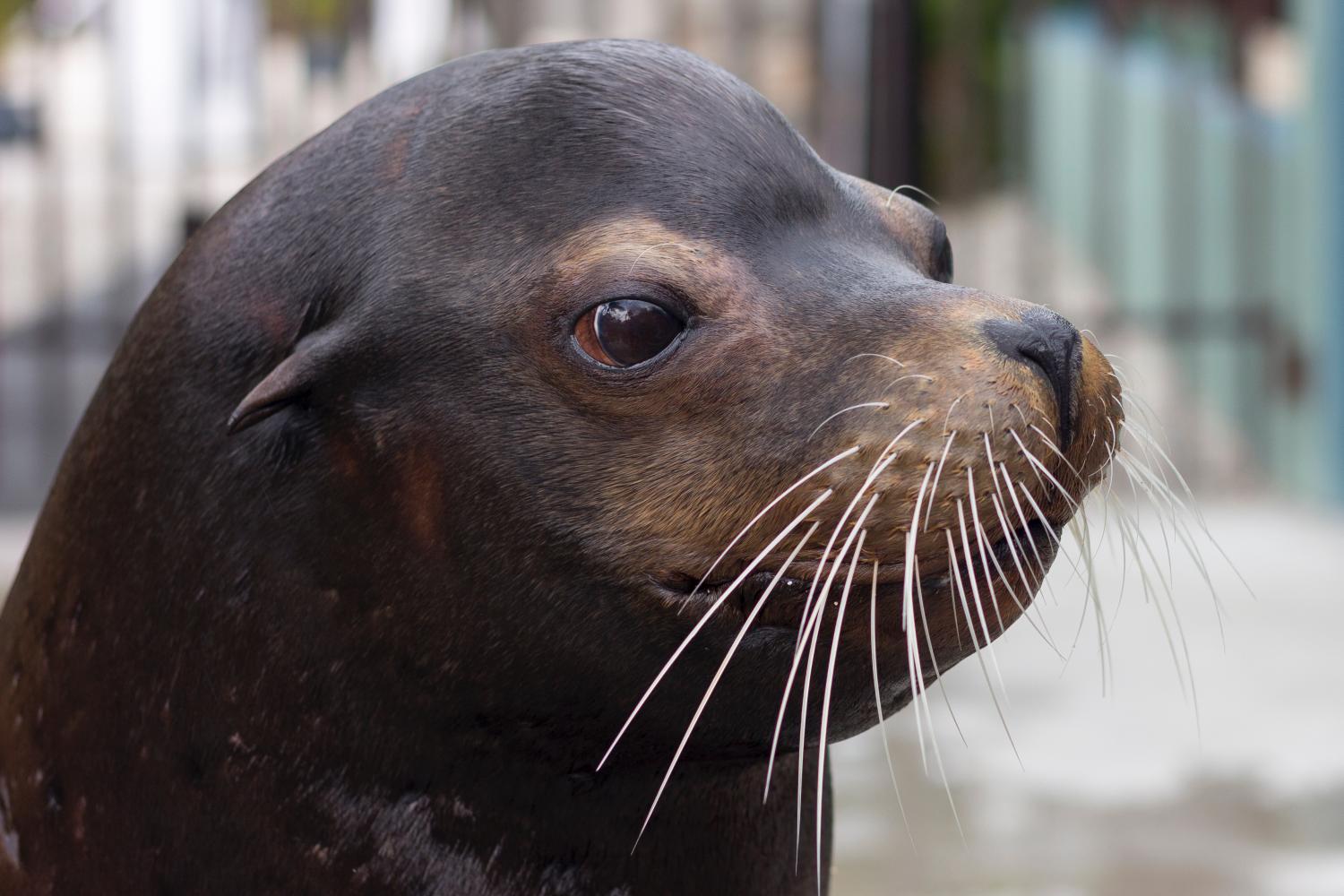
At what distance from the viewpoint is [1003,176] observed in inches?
407

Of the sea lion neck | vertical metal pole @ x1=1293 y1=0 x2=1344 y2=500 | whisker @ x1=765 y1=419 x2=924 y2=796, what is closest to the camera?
whisker @ x1=765 y1=419 x2=924 y2=796

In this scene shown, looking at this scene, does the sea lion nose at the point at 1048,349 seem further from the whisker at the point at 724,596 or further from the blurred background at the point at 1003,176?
the blurred background at the point at 1003,176

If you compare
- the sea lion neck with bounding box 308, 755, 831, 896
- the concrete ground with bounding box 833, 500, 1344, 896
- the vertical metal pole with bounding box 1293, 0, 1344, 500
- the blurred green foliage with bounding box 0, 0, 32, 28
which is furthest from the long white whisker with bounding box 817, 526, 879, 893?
the blurred green foliage with bounding box 0, 0, 32, 28

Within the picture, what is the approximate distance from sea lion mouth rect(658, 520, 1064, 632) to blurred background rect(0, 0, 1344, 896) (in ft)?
16.0

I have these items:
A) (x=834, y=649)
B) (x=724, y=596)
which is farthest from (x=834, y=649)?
(x=724, y=596)

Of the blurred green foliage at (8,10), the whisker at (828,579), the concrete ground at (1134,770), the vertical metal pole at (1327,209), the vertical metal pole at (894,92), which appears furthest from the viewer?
the blurred green foliage at (8,10)

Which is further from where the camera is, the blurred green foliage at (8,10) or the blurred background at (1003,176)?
the blurred green foliage at (8,10)

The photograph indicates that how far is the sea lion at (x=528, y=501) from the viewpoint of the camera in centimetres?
163

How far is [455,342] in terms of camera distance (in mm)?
1681

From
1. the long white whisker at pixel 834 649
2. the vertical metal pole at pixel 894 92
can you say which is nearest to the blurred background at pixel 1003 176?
the vertical metal pole at pixel 894 92

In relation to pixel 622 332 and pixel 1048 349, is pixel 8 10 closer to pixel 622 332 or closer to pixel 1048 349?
pixel 622 332

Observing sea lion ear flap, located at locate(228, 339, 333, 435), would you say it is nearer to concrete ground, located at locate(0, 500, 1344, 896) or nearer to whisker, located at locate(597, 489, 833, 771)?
whisker, located at locate(597, 489, 833, 771)

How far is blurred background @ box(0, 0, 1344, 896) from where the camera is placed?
27.0 feet

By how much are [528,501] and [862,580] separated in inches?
12.4
